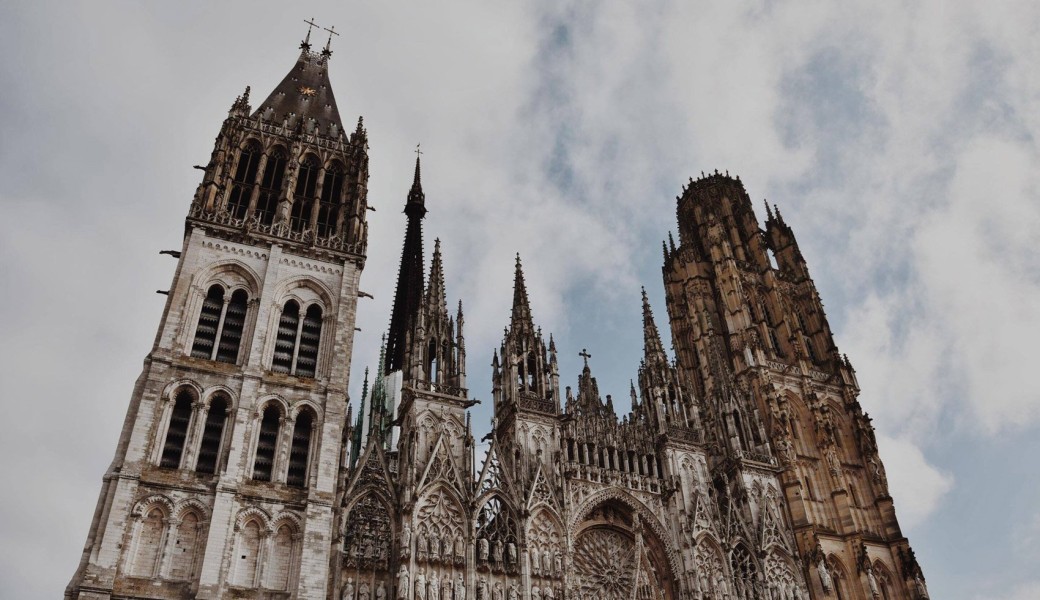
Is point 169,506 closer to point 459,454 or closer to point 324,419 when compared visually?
point 324,419

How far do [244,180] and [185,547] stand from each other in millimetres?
16205

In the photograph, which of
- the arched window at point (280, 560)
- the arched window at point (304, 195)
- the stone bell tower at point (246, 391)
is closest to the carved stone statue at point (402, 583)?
the stone bell tower at point (246, 391)

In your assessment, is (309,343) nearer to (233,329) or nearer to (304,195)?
(233,329)

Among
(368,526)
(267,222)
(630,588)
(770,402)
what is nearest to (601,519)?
(630,588)

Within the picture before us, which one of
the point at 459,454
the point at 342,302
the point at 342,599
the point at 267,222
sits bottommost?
the point at 342,599

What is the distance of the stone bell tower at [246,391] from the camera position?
2325cm

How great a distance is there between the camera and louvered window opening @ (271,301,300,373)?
2888 cm

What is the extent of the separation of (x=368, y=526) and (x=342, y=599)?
8.62ft

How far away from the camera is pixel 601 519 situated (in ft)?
103

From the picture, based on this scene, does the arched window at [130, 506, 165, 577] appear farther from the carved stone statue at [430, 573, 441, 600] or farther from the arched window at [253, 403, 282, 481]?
the carved stone statue at [430, 573, 441, 600]

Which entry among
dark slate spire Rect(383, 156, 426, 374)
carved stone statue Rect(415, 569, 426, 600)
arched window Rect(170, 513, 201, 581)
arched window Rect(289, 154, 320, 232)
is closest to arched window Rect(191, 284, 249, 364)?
arched window Rect(289, 154, 320, 232)

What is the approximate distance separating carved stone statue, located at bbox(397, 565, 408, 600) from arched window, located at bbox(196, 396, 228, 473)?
22.3ft

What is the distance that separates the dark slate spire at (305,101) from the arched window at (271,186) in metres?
2.37

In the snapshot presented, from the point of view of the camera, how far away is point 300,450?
2698 cm
